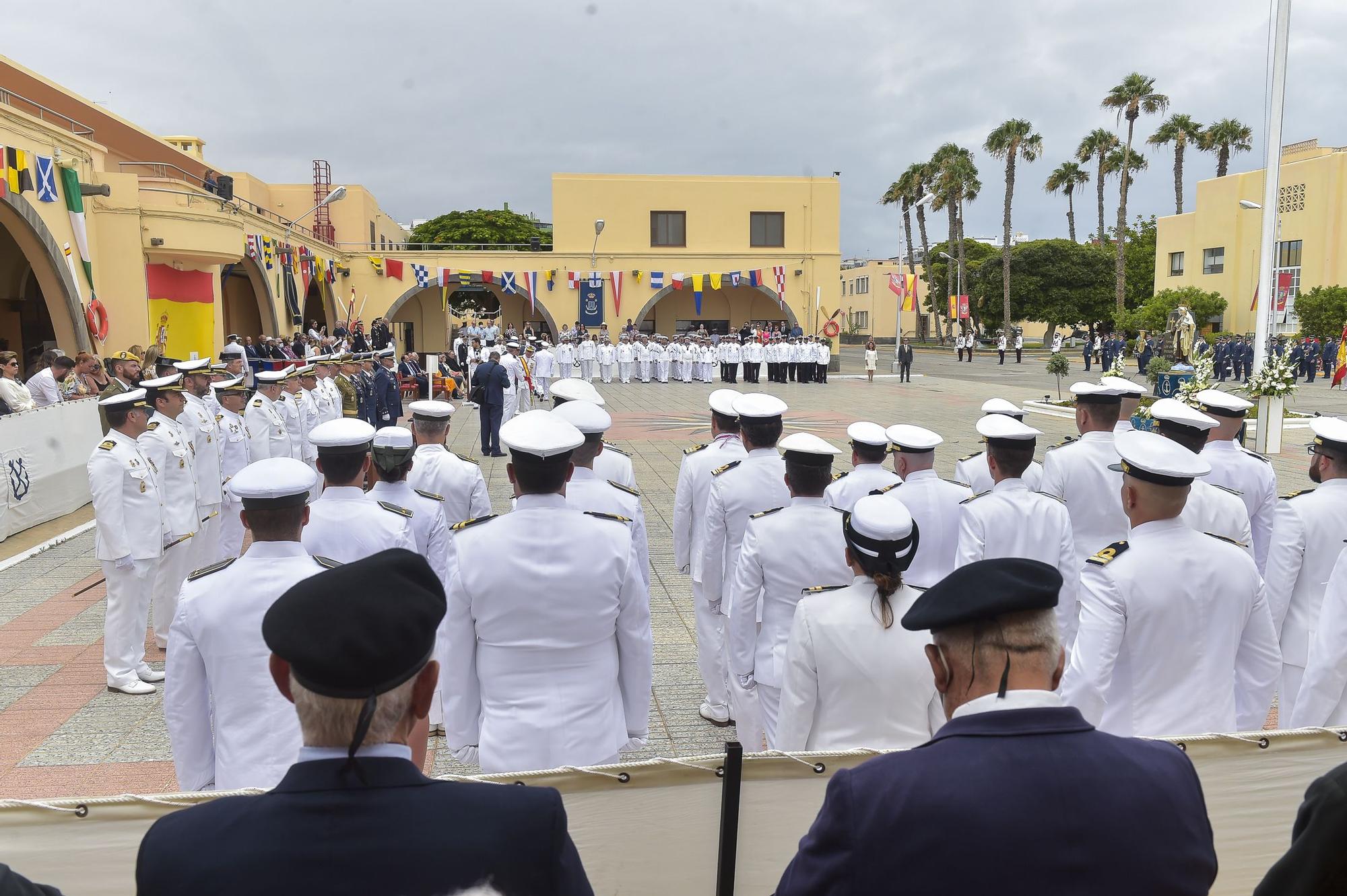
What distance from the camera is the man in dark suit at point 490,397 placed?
15375 mm

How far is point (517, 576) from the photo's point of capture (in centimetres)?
334

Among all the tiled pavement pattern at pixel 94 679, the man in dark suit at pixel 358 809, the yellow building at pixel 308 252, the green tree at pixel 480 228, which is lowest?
the tiled pavement pattern at pixel 94 679

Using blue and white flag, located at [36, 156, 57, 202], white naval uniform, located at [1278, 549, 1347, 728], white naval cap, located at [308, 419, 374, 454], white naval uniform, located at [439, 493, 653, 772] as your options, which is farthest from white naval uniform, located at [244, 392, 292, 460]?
blue and white flag, located at [36, 156, 57, 202]

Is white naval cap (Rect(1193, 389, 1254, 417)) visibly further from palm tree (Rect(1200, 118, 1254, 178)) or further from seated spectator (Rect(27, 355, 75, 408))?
palm tree (Rect(1200, 118, 1254, 178))

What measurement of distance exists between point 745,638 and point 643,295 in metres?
36.7

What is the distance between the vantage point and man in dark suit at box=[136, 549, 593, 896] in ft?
4.85

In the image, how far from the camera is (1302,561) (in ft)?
14.6

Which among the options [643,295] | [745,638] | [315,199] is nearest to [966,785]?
[745,638]

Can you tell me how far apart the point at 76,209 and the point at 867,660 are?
771 inches

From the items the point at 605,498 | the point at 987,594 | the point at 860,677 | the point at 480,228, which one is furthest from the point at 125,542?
the point at 480,228

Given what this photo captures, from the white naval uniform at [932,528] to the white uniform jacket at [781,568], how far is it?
987mm

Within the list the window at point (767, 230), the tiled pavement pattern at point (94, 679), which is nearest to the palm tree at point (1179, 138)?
the window at point (767, 230)

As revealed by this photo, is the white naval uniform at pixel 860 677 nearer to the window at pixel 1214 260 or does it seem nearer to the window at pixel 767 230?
the window at pixel 767 230

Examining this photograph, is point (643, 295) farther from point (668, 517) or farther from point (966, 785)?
point (966, 785)
